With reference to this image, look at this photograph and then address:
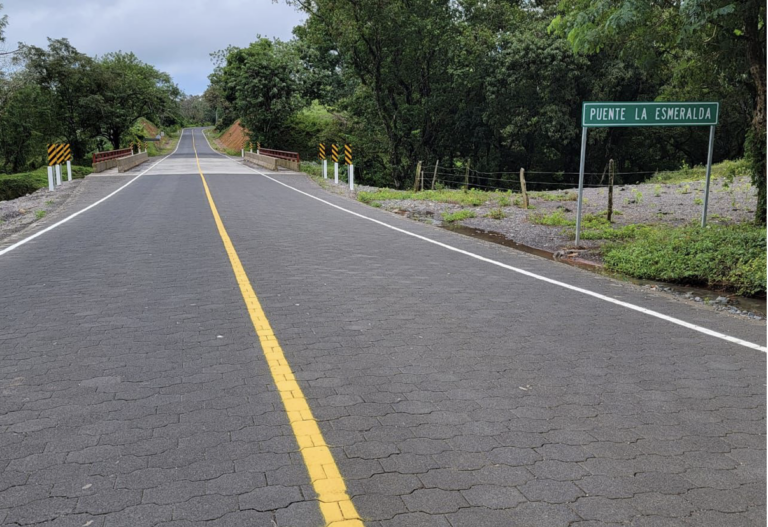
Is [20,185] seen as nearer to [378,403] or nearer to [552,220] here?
[552,220]

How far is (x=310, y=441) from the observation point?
371 centimetres

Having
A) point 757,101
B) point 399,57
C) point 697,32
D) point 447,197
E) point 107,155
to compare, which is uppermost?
point 399,57

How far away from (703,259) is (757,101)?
4.54m

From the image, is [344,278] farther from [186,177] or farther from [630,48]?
[186,177]

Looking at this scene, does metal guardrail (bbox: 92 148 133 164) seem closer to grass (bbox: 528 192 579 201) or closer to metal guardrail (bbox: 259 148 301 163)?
metal guardrail (bbox: 259 148 301 163)

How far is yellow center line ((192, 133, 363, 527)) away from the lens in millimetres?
3006

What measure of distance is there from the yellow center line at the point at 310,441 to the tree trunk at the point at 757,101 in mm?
9453

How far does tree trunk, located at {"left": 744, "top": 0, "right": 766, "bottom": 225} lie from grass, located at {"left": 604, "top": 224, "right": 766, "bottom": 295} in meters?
2.59

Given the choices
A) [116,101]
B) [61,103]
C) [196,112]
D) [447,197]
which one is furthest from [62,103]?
[196,112]

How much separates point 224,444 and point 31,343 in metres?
2.88

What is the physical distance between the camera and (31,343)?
556 centimetres

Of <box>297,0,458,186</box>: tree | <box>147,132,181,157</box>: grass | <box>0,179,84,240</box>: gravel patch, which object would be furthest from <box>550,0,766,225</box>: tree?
<box>147,132,181,157</box>: grass

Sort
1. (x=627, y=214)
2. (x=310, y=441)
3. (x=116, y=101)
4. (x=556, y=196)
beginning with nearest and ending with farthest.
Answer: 1. (x=310, y=441)
2. (x=627, y=214)
3. (x=556, y=196)
4. (x=116, y=101)

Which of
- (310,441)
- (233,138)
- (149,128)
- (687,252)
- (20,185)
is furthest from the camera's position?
(149,128)
